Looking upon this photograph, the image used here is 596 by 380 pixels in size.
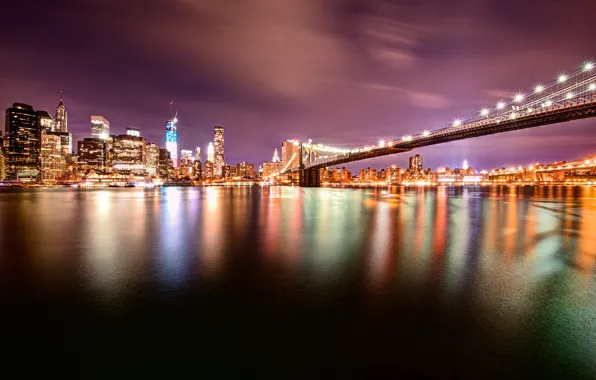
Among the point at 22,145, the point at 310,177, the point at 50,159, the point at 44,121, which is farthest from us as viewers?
the point at 44,121

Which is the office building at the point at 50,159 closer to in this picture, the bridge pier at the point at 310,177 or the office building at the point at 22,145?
the office building at the point at 22,145

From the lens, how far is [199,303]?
225 inches

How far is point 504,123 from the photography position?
146 feet

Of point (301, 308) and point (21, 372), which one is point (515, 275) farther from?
point (21, 372)

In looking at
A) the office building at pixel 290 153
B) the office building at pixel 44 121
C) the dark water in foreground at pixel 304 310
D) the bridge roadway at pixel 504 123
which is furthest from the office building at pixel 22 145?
the dark water in foreground at pixel 304 310

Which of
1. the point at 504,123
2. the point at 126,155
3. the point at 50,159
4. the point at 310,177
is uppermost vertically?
the point at 126,155

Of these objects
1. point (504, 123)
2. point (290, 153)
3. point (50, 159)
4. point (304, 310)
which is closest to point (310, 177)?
point (290, 153)

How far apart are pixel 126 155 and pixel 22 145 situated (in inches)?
1840

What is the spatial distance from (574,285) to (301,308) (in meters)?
5.74

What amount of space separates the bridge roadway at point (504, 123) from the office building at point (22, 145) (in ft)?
518

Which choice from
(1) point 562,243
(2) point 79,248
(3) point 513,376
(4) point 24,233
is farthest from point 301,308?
(4) point 24,233

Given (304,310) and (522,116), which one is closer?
(304,310)

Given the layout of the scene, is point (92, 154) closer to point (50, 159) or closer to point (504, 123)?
point (50, 159)

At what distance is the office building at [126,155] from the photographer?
184 meters
